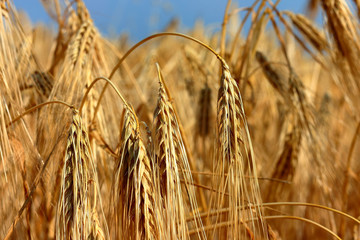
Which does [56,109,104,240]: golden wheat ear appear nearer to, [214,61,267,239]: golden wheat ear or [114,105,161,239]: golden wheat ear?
[114,105,161,239]: golden wheat ear

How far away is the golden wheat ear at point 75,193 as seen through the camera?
536 mm

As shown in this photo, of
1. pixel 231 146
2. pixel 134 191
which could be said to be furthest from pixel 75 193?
pixel 231 146

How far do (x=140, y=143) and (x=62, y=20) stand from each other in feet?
2.36

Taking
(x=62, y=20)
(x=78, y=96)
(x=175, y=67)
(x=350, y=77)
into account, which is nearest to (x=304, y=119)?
(x=350, y=77)

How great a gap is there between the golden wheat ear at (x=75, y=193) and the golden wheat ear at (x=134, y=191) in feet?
0.15

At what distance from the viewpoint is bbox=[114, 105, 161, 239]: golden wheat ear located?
52cm

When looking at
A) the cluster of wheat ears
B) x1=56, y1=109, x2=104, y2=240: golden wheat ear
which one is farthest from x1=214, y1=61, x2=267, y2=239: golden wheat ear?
x1=56, y1=109, x2=104, y2=240: golden wheat ear

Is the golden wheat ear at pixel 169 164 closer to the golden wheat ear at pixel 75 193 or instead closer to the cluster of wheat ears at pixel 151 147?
the cluster of wheat ears at pixel 151 147

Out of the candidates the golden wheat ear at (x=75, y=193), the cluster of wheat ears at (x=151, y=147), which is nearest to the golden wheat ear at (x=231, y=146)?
the cluster of wheat ears at (x=151, y=147)

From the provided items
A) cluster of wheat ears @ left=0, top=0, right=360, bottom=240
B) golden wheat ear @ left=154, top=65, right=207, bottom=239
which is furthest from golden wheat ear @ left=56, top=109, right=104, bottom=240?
golden wheat ear @ left=154, top=65, right=207, bottom=239

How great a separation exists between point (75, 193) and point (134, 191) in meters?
0.08

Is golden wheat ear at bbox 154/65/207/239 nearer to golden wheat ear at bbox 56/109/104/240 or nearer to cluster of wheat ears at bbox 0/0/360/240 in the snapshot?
cluster of wheat ears at bbox 0/0/360/240

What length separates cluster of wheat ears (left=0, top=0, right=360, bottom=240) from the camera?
1.80 ft

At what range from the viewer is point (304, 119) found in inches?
41.0
